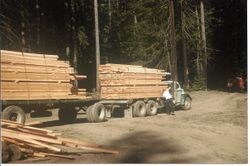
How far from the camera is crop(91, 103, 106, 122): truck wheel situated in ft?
67.6

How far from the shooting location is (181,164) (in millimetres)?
11164

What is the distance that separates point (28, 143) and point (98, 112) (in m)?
9.88

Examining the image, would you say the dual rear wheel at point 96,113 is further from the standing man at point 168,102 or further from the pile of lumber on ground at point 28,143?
the pile of lumber on ground at point 28,143

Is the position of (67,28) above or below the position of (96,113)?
above

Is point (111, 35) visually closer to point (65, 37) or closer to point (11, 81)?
point (65, 37)

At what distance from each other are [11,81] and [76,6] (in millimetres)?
30295

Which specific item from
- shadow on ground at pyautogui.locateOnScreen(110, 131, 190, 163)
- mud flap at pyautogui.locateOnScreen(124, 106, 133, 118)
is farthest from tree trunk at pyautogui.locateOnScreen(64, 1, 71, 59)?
shadow on ground at pyautogui.locateOnScreen(110, 131, 190, 163)

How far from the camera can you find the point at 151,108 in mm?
25031

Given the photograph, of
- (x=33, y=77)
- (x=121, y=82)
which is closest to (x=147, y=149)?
(x=33, y=77)

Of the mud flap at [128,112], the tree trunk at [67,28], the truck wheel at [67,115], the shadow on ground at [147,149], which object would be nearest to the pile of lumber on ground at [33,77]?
the truck wheel at [67,115]

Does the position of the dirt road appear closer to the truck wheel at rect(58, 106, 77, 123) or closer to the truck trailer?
the truck wheel at rect(58, 106, 77, 123)

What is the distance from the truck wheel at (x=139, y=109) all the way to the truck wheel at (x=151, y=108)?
0.47 metres

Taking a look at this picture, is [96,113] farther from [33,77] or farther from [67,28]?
[67,28]

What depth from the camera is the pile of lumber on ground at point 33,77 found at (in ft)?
52.4
